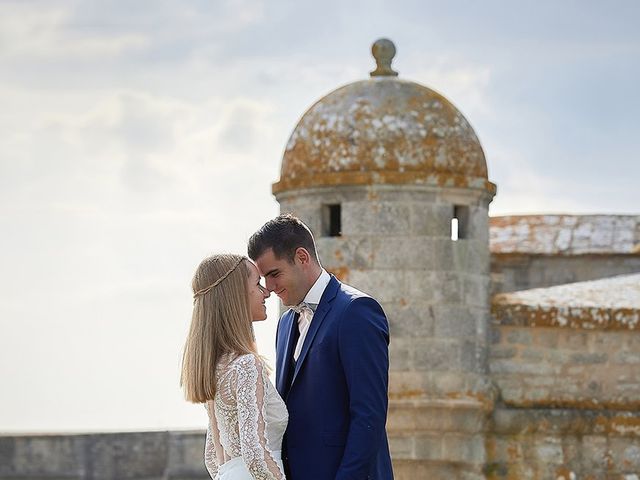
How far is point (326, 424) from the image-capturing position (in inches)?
190

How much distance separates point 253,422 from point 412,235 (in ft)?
16.6

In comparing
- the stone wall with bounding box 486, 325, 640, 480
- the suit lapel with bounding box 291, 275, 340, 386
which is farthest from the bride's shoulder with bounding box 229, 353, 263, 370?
the stone wall with bounding box 486, 325, 640, 480

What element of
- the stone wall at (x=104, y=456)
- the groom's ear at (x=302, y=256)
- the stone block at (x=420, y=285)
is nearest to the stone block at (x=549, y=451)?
the stone block at (x=420, y=285)

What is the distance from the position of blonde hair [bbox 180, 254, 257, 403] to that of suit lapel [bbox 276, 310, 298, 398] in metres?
0.25

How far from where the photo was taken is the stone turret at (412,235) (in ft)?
31.7

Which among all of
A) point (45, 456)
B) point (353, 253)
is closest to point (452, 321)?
point (353, 253)

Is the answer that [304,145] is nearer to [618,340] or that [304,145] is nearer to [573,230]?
[618,340]

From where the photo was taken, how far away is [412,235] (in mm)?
9680

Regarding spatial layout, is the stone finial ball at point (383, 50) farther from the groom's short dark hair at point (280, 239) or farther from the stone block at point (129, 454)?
the groom's short dark hair at point (280, 239)

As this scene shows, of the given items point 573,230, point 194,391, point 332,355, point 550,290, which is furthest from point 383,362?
point 573,230

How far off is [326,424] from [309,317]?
41 centimetres

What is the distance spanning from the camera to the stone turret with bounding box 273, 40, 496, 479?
9656 millimetres

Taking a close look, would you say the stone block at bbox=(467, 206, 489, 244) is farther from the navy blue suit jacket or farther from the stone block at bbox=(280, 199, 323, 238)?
the navy blue suit jacket

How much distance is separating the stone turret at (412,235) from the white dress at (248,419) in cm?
483
